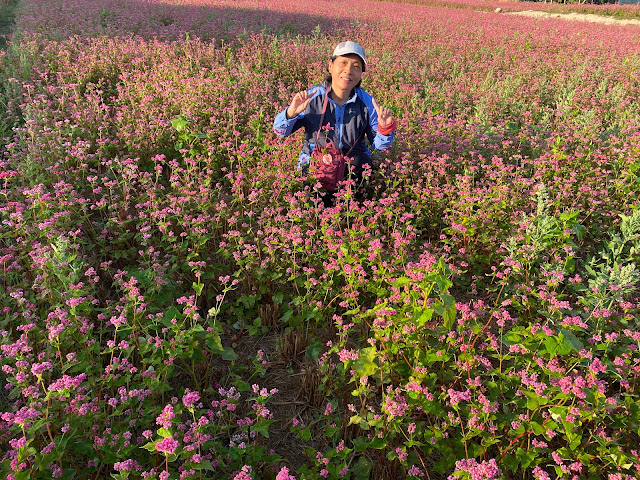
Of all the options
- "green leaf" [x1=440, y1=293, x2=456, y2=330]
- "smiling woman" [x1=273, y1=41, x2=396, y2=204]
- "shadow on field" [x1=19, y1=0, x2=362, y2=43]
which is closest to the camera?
"green leaf" [x1=440, y1=293, x2=456, y2=330]

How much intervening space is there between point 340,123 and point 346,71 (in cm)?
64

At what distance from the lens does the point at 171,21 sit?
1288cm

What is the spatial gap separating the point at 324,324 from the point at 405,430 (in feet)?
3.64

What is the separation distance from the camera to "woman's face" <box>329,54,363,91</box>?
4.15 meters

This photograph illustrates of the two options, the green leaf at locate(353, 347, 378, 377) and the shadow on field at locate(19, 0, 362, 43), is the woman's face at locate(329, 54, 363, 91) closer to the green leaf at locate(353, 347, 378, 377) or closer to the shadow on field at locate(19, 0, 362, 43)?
the green leaf at locate(353, 347, 378, 377)

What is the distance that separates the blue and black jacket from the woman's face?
18 cm

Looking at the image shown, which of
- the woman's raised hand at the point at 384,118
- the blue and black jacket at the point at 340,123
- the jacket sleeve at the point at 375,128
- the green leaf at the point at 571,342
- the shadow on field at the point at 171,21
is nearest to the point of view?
the green leaf at the point at 571,342

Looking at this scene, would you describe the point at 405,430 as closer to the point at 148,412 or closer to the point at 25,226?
the point at 148,412

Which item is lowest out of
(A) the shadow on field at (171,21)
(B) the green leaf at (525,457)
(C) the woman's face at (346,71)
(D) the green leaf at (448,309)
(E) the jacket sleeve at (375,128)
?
(B) the green leaf at (525,457)

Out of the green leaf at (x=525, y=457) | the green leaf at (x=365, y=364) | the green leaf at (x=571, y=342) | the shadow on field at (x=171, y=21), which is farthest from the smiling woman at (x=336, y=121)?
the shadow on field at (x=171, y=21)

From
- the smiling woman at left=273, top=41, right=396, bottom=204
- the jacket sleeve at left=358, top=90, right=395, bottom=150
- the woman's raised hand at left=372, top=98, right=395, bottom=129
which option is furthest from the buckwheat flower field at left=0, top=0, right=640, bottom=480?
the woman's raised hand at left=372, top=98, right=395, bottom=129

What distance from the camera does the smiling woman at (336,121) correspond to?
425 centimetres

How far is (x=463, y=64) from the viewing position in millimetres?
10086

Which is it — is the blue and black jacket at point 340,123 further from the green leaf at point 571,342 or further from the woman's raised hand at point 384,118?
the green leaf at point 571,342
